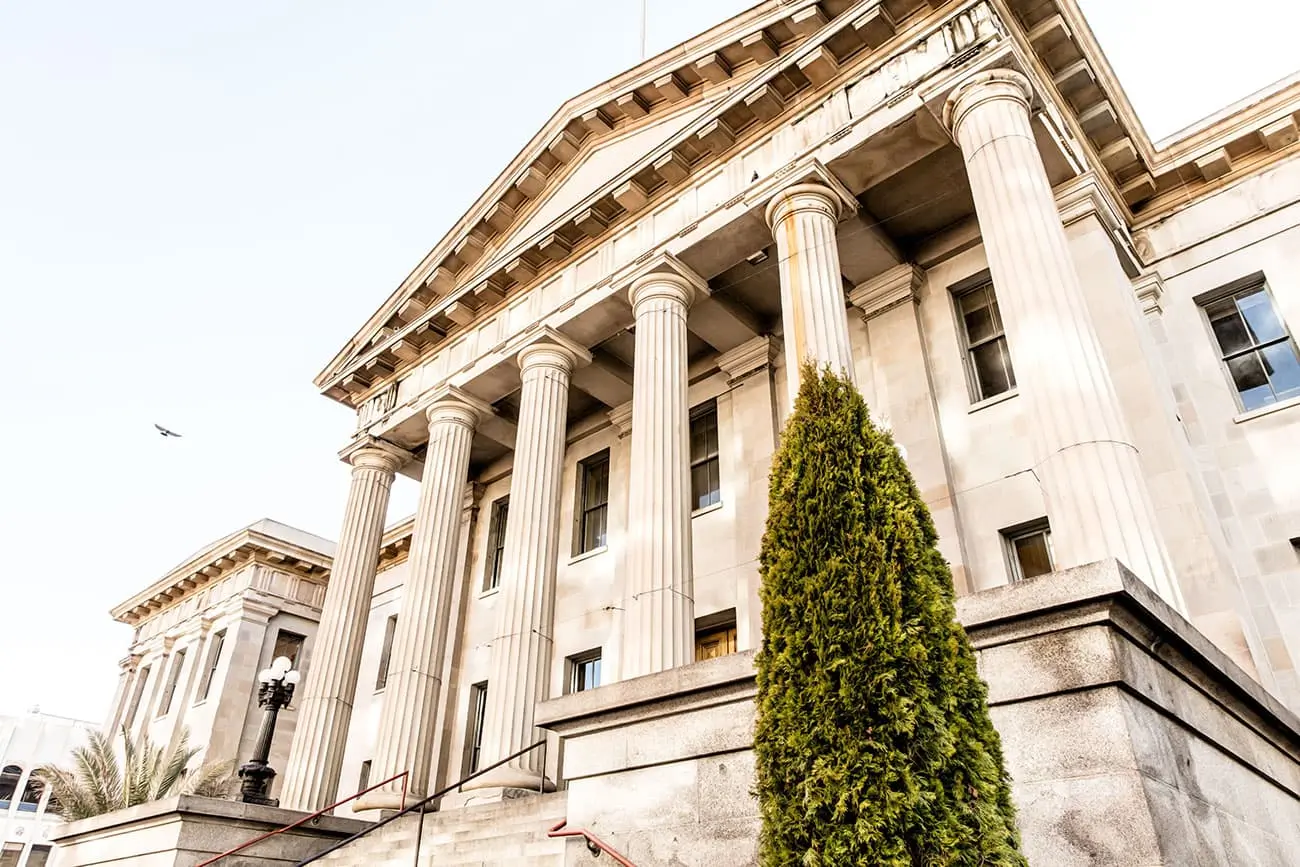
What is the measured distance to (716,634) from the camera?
15.8 m

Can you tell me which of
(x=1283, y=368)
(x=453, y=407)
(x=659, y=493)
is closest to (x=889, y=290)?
(x=1283, y=368)

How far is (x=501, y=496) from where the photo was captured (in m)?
21.9

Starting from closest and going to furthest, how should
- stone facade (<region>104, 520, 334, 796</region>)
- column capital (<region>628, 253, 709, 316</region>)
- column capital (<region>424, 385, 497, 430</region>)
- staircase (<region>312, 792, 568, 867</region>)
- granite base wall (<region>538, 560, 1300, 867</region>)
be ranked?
granite base wall (<region>538, 560, 1300, 867</region>), staircase (<region>312, 792, 568, 867</region>), column capital (<region>628, 253, 709, 316</region>), column capital (<region>424, 385, 497, 430</region>), stone facade (<region>104, 520, 334, 796</region>)

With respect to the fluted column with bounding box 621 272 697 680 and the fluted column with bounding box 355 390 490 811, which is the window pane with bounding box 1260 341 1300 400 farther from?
the fluted column with bounding box 355 390 490 811

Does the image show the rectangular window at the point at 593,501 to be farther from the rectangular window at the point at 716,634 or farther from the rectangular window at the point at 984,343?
the rectangular window at the point at 984,343

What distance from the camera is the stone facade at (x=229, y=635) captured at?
27.9 metres

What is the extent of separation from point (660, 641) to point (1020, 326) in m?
5.67

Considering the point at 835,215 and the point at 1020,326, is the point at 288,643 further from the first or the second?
the point at 1020,326

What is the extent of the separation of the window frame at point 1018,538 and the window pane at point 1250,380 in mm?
3447

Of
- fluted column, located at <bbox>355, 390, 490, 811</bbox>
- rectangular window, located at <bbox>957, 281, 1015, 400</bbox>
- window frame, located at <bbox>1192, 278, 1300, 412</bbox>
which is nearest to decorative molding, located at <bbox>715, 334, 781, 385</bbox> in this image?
rectangular window, located at <bbox>957, 281, 1015, 400</bbox>

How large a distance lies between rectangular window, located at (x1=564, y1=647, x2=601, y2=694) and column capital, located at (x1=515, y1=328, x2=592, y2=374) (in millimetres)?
5780

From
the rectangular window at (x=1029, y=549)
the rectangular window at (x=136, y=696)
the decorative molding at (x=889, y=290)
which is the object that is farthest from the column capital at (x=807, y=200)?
the rectangular window at (x=136, y=696)

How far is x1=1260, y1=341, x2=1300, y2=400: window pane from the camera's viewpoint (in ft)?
40.8

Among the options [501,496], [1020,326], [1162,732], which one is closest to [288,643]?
[501,496]
